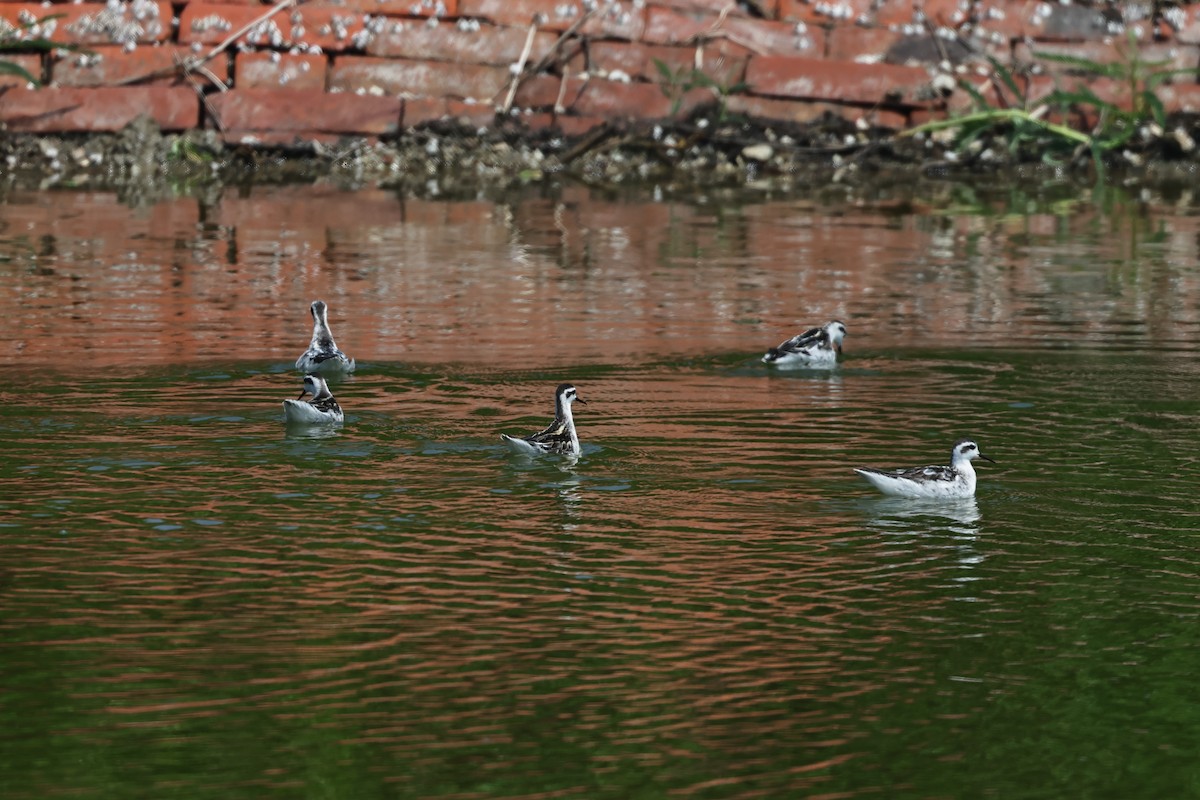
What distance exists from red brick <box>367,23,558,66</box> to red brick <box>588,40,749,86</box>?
689mm

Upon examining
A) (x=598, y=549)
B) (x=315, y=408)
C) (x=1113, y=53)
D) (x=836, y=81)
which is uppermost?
(x=1113, y=53)

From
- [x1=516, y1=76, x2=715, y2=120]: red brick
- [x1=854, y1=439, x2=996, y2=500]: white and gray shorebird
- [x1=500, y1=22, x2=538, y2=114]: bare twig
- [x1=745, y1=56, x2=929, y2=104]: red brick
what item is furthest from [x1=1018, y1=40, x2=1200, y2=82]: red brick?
[x1=854, y1=439, x2=996, y2=500]: white and gray shorebird

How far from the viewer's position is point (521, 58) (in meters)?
26.5

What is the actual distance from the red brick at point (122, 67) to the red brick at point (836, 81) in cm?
672

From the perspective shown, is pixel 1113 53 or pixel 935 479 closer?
pixel 935 479

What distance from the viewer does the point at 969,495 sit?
932 cm

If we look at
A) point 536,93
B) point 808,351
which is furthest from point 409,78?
point 808,351

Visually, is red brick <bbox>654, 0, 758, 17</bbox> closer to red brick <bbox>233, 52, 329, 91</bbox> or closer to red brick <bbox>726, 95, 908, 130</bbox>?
red brick <bbox>726, 95, 908, 130</bbox>

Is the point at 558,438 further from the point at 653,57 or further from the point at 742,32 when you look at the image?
the point at 742,32

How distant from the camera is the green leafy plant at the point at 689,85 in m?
26.2

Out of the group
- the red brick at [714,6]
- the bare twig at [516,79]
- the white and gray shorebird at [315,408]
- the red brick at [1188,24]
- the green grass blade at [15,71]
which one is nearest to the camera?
the white and gray shorebird at [315,408]

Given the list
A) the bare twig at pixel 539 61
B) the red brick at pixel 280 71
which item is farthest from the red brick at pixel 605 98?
the red brick at pixel 280 71

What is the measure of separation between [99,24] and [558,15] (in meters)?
5.67

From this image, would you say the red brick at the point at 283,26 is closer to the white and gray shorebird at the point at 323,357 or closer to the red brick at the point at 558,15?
the red brick at the point at 558,15
